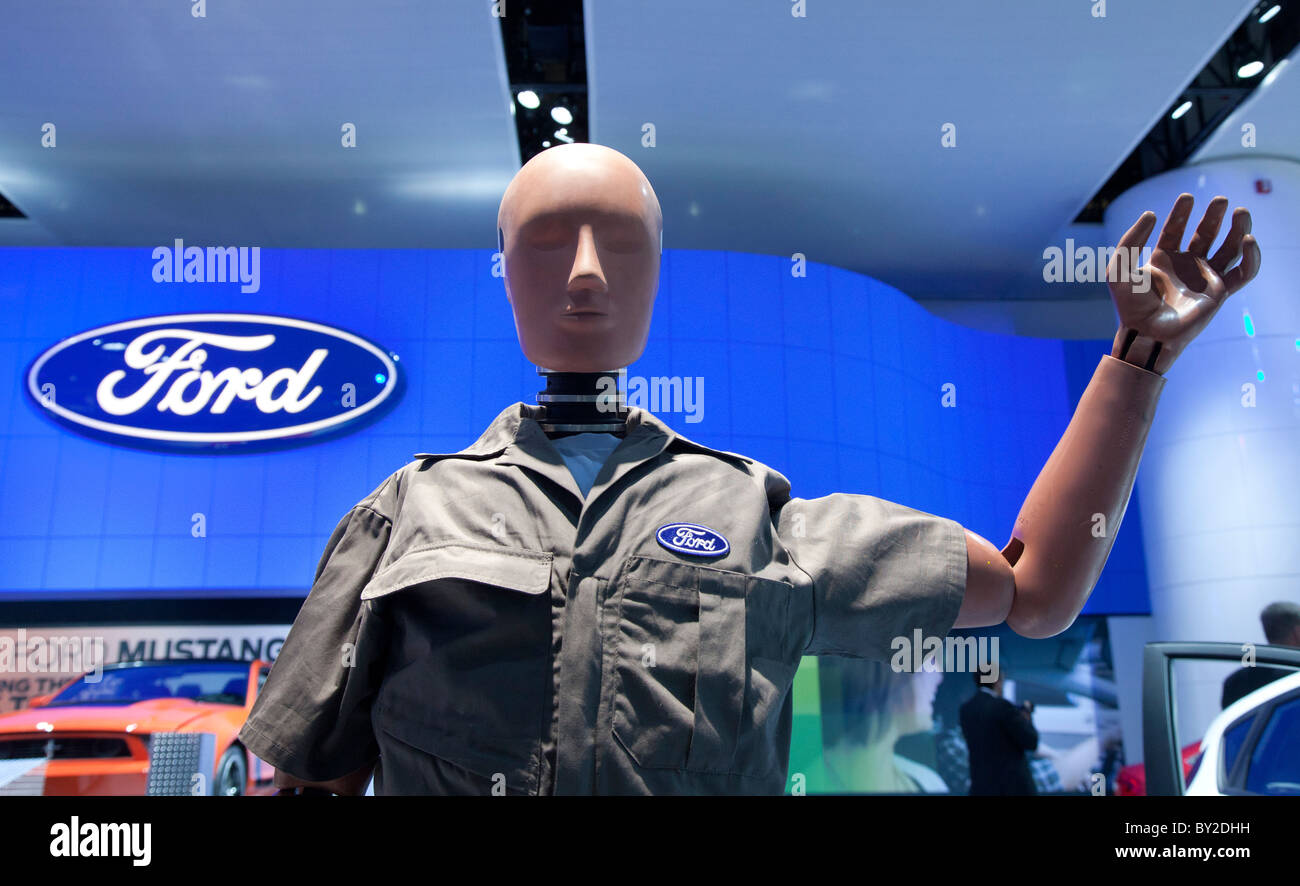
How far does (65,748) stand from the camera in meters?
3.98

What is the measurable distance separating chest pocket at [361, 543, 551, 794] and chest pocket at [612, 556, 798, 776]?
0.09m

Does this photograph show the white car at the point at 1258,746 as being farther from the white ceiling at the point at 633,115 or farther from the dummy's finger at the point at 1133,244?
the white ceiling at the point at 633,115

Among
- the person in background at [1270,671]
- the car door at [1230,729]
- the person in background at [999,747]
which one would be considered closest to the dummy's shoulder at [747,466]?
the car door at [1230,729]

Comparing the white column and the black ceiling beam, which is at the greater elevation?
the black ceiling beam

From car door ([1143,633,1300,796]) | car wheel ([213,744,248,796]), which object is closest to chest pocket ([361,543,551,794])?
car door ([1143,633,1300,796])

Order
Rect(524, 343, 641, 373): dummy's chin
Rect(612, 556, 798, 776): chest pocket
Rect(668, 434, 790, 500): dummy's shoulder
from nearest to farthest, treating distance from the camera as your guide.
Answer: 1. Rect(612, 556, 798, 776): chest pocket
2. Rect(668, 434, 790, 500): dummy's shoulder
3. Rect(524, 343, 641, 373): dummy's chin

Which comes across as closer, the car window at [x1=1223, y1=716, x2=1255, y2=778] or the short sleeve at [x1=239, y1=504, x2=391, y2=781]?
the short sleeve at [x1=239, y1=504, x2=391, y2=781]

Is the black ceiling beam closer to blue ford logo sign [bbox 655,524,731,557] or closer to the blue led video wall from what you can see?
the blue led video wall

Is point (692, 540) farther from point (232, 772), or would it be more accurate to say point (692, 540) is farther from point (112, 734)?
point (232, 772)

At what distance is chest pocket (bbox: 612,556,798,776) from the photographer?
94 centimetres

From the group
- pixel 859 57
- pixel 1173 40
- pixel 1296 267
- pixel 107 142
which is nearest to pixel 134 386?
pixel 107 142

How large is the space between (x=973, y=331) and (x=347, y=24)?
5.65m

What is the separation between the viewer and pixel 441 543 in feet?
3.39

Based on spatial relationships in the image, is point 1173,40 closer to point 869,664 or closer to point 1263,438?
point 1263,438
